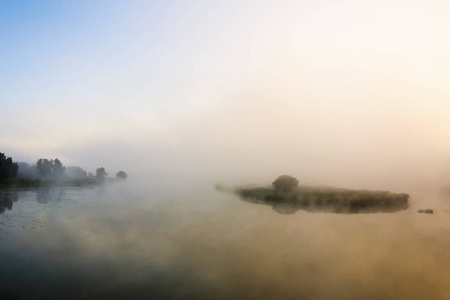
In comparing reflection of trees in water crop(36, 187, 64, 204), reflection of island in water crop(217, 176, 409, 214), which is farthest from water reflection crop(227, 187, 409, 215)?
reflection of trees in water crop(36, 187, 64, 204)

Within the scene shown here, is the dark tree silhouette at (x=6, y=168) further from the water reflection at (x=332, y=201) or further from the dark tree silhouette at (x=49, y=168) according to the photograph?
the water reflection at (x=332, y=201)

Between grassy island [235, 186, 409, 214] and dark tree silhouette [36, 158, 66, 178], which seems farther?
dark tree silhouette [36, 158, 66, 178]

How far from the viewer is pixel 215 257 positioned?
37906mm

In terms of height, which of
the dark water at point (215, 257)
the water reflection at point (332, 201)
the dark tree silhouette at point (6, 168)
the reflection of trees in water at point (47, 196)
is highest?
the dark tree silhouette at point (6, 168)

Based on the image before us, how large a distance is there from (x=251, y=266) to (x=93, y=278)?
50.5ft

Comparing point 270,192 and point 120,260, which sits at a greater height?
point 270,192

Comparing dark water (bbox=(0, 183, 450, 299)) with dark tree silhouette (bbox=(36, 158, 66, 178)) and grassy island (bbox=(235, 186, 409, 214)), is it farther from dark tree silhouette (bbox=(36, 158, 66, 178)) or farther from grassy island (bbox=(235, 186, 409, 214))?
dark tree silhouette (bbox=(36, 158, 66, 178))

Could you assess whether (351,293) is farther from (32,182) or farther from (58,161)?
(58,161)

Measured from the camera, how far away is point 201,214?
69312mm

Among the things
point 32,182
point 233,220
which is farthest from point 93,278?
point 32,182

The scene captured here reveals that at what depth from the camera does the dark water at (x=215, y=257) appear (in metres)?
28.2

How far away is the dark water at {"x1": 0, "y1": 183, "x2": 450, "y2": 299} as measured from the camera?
28.2 meters

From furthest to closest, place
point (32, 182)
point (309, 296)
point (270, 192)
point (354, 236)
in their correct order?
point (32, 182) < point (270, 192) < point (354, 236) < point (309, 296)

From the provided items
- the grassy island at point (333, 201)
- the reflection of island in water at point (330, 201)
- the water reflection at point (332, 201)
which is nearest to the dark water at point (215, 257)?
the water reflection at point (332, 201)
